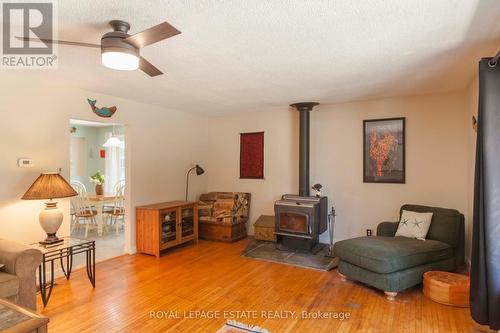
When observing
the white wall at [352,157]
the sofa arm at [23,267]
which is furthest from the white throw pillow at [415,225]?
the sofa arm at [23,267]

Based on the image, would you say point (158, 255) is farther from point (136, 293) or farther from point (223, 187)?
point (223, 187)

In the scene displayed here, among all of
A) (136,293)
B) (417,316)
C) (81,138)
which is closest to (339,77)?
(417,316)

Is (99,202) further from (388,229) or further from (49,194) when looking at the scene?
(388,229)

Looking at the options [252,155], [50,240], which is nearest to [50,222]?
[50,240]

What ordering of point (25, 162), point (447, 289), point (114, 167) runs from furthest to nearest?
point (114, 167)
point (25, 162)
point (447, 289)

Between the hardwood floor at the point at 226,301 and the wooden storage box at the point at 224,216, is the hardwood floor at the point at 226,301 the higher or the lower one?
the lower one

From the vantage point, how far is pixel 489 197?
83.0 inches

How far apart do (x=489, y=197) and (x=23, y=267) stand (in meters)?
3.55

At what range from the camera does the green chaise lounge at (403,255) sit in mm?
2918

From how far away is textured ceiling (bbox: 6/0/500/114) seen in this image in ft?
5.87

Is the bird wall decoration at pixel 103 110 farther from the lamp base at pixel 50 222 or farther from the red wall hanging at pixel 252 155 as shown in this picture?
the red wall hanging at pixel 252 155

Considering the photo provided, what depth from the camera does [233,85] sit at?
354cm

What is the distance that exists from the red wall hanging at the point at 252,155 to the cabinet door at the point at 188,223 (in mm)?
1231

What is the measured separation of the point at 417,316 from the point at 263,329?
137 centimetres
